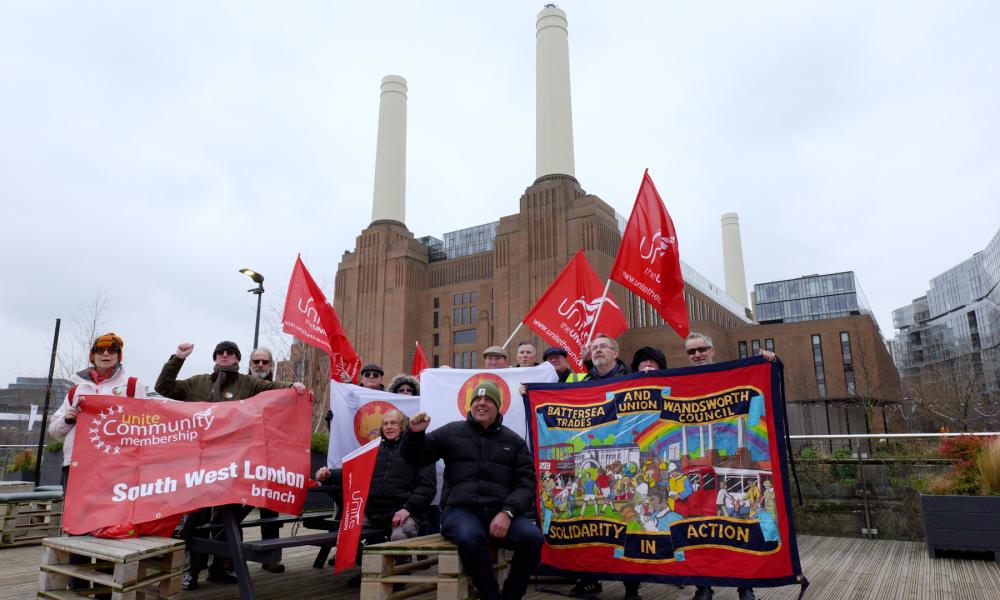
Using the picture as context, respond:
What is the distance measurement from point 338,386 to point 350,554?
3027 millimetres

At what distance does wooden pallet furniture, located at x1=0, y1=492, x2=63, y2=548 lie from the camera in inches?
340

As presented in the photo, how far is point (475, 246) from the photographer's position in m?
86.0

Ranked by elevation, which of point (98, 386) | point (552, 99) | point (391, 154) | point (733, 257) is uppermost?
point (552, 99)

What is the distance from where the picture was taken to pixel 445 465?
5.37 meters

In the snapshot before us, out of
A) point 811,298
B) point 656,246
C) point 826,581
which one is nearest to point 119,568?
point 826,581

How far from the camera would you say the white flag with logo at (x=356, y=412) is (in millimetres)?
7754

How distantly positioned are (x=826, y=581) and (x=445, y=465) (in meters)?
4.22

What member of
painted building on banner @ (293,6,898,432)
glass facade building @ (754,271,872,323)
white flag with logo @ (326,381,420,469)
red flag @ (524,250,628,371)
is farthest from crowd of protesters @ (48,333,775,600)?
glass facade building @ (754,271,872,323)

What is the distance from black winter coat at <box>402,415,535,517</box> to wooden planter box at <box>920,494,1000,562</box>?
5.48 metres

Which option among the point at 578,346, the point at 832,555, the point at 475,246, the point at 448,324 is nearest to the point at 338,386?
the point at 578,346

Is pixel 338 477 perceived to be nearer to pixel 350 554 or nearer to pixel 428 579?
pixel 350 554

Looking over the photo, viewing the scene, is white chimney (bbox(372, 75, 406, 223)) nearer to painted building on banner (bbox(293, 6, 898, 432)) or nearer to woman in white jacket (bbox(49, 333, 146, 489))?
painted building on banner (bbox(293, 6, 898, 432))

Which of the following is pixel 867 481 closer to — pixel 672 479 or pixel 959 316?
pixel 672 479

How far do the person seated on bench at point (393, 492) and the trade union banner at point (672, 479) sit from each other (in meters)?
1.16
